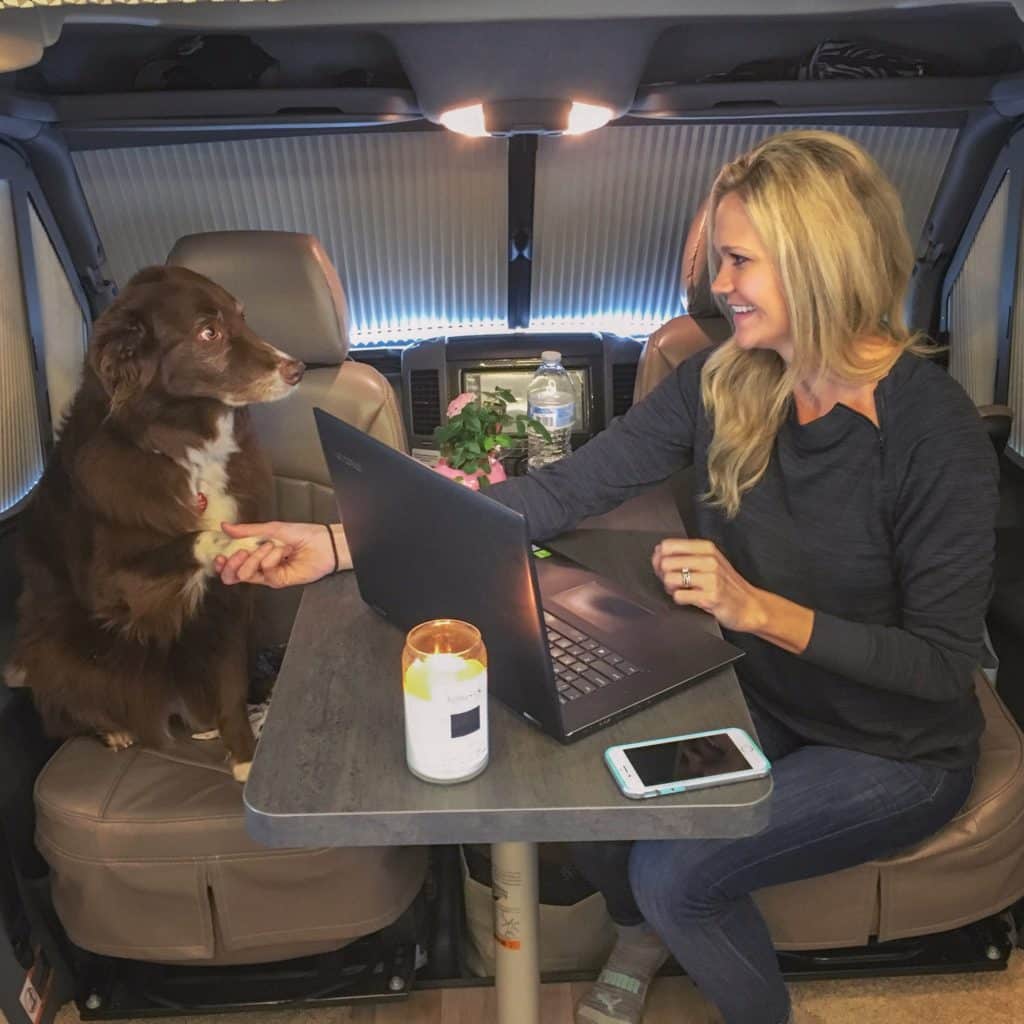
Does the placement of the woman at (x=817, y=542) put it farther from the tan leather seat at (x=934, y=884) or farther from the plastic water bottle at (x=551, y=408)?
the plastic water bottle at (x=551, y=408)

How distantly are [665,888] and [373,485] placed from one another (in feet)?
2.43

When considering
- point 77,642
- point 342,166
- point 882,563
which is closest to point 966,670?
point 882,563

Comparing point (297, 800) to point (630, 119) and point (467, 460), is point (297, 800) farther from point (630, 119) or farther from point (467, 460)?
point (630, 119)

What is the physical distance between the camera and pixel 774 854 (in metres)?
1.56

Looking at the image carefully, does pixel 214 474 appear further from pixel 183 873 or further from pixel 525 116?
pixel 525 116

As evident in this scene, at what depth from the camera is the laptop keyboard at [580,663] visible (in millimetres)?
1346

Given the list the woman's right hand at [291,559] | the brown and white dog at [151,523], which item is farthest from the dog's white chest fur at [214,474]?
the woman's right hand at [291,559]

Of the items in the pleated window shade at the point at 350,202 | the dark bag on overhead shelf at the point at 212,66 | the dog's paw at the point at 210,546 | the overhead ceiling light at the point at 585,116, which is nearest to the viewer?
the dog's paw at the point at 210,546

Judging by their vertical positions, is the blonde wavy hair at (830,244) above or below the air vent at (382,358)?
above

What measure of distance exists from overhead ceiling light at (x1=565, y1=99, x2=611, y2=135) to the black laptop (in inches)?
37.9

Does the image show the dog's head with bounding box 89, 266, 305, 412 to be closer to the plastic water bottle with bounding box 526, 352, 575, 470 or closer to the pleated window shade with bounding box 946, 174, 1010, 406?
the plastic water bottle with bounding box 526, 352, 575, 470

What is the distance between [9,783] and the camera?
1.86m

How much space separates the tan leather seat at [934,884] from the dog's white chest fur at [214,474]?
1113 mm

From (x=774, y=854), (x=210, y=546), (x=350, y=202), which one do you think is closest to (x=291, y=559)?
(x=210, y=546)
